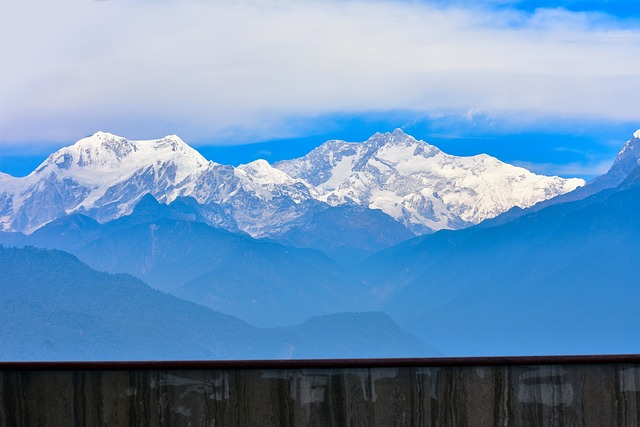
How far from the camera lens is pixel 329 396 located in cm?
180

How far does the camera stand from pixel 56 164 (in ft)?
213

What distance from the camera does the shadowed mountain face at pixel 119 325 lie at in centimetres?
5372

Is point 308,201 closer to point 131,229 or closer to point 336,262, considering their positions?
point 336,262

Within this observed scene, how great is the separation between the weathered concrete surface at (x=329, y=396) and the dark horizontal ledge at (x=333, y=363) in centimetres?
1

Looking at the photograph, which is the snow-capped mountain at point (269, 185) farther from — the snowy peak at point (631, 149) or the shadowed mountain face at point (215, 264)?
the snowy peak at point (631, 149)

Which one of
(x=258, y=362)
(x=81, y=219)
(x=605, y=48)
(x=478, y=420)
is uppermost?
(x=605, y=48)

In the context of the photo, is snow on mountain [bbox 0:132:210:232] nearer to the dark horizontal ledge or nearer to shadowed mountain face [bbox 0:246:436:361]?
shadowed mountain face [bbox 0:246:436:361]

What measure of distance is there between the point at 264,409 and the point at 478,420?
0.39 meters

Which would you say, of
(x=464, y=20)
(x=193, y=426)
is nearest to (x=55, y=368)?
(x=193, y=426)

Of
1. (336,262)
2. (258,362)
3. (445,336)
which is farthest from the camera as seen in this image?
(336,262)

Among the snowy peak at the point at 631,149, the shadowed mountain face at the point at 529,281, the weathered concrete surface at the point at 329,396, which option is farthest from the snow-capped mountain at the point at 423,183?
the weathered concrete surface at the point at 329,396

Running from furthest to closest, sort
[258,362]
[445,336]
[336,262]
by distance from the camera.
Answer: [336,262], [445,336], [258,362]

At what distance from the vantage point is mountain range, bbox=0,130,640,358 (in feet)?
205

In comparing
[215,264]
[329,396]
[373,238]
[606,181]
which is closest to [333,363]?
[329,396]
